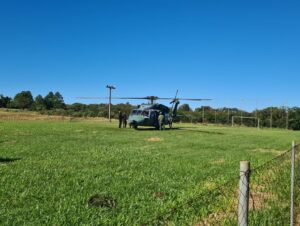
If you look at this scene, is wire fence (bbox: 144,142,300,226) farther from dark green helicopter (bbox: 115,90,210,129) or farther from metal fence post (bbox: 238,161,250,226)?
dark green helicopter (bbox: 115,90,210,129)

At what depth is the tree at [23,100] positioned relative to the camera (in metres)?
115

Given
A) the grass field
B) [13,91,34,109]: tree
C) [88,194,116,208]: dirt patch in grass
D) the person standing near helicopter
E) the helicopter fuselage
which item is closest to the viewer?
the grass field

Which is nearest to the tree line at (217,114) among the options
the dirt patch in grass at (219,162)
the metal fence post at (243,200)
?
the dirt patch in grass at (219,162)

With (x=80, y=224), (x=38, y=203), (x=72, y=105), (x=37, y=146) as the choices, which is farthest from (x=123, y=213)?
(x=72, y=105)

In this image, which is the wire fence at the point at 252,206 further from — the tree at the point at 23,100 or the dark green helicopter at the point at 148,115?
the tree at the point at 23,100

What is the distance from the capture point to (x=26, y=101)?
12150 cm

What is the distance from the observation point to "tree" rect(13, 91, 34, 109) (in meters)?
115

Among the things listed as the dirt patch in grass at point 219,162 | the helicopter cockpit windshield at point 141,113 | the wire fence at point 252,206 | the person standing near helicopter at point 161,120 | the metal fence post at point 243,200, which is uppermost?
the helicopter cockpit windshield at point 141,113

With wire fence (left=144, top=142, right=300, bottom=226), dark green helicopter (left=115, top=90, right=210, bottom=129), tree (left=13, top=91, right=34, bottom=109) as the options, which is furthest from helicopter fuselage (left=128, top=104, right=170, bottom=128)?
tree (left=13, top=91, right=34, bottom=109)

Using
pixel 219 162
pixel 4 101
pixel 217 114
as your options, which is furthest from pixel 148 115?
pixel 4 101

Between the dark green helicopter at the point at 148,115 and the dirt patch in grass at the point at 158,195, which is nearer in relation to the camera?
the dirt patch in grass at the point at 158,195

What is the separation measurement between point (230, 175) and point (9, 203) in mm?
6300

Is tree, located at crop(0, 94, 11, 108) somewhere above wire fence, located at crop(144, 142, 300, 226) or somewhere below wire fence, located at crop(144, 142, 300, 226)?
above

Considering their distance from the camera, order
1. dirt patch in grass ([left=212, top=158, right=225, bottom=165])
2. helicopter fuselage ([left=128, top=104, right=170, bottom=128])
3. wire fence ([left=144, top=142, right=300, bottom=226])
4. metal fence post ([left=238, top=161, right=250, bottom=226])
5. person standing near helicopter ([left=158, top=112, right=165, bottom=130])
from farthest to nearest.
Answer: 1. person standing near helicopter ([left=158, top=112, right=165, bottom=130])
2. helicopter fuselage ([left=128, top=104, right=170, bottom=128])
3. dirt patch in grass ([left=212, top=158, right=225, bottom=165])
4. wire fence ([left=144, top=142, right=300, bottom=226])
5. metal fence post ([left=238, top=161, right=250, bottom=226])
